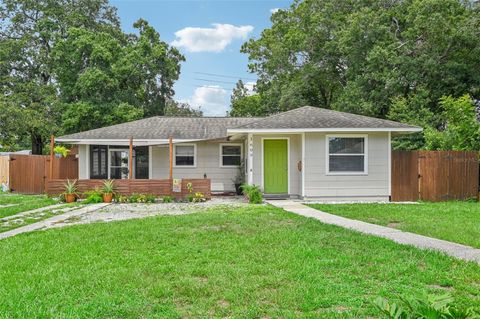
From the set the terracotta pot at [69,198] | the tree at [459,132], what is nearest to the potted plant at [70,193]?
the terracotta pot at [69,198]

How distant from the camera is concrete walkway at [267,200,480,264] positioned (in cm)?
596

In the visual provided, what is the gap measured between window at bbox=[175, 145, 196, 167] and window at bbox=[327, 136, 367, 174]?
6.46 meters

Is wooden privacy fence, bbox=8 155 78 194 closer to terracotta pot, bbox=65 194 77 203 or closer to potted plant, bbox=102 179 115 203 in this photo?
terracotta pot, bbox=65 194 77 203

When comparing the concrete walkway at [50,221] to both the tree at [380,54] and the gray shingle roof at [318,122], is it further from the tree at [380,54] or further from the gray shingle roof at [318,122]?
the tree at [380,54]

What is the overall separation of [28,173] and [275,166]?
11.8 metres

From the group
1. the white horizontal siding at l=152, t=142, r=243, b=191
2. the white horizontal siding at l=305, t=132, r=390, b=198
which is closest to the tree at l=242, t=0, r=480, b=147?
the white horizontal siding at l=305, t=132, r=390, b=198

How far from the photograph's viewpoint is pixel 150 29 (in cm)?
3098

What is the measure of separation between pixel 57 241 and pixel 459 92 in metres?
22.0

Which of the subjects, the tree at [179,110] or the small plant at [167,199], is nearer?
the small plant at [167,199]

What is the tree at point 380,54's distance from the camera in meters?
20.9

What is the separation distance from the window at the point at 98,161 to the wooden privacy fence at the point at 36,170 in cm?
103

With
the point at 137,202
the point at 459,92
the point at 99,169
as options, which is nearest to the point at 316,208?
the point at 137,202

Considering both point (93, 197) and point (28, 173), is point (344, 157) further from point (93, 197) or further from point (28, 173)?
point (28, 173)

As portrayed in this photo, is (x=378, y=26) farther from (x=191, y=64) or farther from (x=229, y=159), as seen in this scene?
(x=191, y=64)
